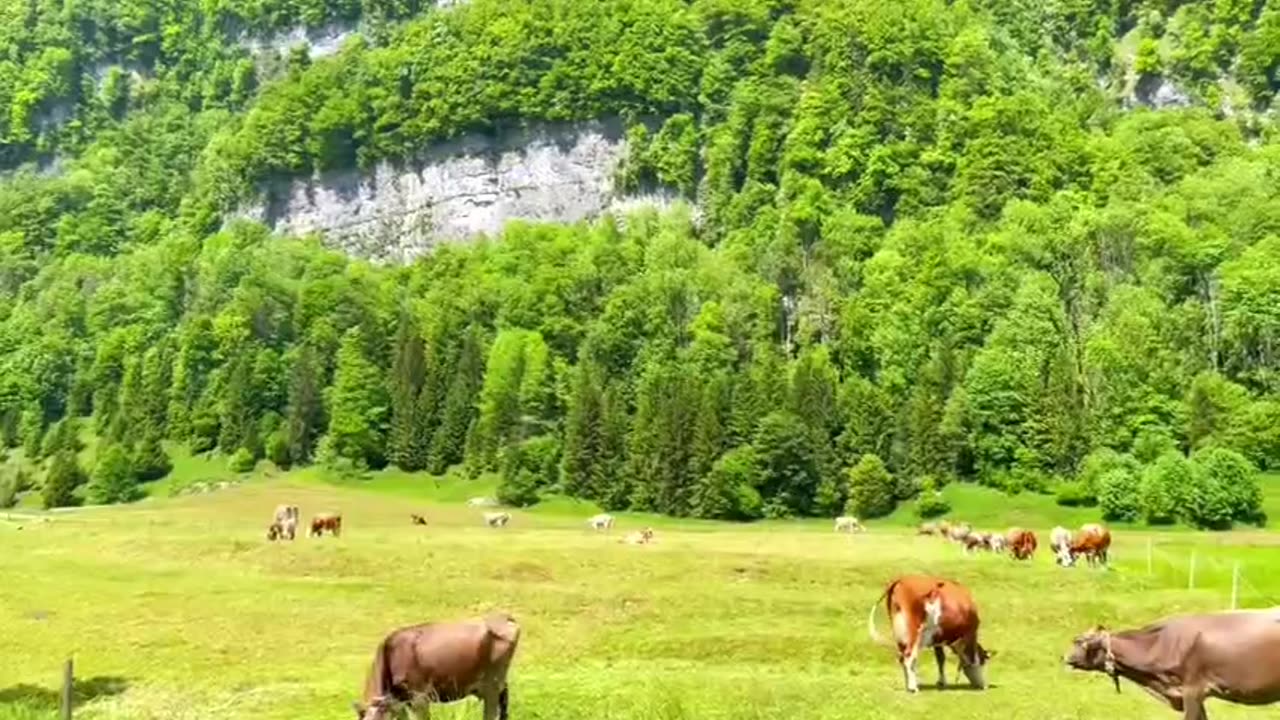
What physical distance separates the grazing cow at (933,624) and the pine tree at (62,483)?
124 m

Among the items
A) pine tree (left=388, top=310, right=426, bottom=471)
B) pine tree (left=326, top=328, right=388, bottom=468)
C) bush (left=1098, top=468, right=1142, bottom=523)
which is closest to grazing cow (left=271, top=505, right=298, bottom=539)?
bush (left=1098, top=468, right=1142, bottom=523)

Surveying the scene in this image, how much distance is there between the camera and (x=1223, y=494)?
99.2 metres

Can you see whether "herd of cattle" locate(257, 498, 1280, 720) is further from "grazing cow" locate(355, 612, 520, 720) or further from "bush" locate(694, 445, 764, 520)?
"bush" locate(694, 445, 764, 520)

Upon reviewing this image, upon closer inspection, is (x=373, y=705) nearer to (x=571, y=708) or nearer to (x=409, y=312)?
(x=571, y=708)

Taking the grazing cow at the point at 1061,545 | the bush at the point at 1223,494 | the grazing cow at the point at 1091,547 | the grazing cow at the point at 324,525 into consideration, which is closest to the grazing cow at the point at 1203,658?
the grazing cow at the point at 1061,545

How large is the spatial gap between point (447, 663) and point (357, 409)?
428ft

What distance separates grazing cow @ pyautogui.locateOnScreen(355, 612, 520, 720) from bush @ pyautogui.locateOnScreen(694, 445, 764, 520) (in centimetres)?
9303

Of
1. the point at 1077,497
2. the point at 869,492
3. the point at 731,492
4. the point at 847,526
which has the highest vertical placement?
the point at 1077,497

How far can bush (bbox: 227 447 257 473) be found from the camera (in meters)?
142

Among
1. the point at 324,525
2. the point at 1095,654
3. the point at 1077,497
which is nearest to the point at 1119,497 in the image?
the point at 1077,497

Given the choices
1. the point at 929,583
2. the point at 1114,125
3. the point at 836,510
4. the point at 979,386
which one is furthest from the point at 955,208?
the point at 929,583

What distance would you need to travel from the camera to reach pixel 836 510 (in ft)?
381

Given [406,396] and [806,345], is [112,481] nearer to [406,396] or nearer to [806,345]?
[406,396]

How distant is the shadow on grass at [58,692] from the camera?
23.6 metres
